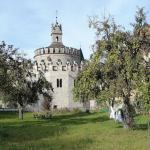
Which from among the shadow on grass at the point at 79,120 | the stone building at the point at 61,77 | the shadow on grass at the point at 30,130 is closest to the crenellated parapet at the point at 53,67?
the stone building at the point at 61,77

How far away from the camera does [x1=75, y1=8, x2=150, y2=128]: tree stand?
1478 inches

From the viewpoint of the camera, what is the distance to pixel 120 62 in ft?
124

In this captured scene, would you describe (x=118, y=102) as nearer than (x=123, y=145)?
No

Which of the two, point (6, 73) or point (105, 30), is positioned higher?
point (105, 30)

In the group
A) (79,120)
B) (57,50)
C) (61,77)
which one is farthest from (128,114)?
(57,50)

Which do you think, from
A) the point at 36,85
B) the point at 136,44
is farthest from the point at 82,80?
the point at 36,85

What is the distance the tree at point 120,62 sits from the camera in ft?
123

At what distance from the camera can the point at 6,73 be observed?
137ft

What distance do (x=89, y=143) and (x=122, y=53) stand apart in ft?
43.9

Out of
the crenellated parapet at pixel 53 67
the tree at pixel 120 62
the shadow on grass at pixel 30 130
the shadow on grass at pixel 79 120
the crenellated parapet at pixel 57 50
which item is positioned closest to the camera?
the shadow on grass at pixel 30 130

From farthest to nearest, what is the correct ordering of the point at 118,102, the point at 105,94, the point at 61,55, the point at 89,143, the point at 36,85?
the point at 61,55 → the point at 36,85 → the point at 118,102 → the point at 105,94 → the point at 89,143

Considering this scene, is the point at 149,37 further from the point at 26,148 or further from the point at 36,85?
the point at 36,85

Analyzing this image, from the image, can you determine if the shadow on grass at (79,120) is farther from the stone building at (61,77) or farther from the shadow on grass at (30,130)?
the stone building at (61,77)

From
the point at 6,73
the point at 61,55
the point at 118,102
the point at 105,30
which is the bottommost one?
the point at 118,102
